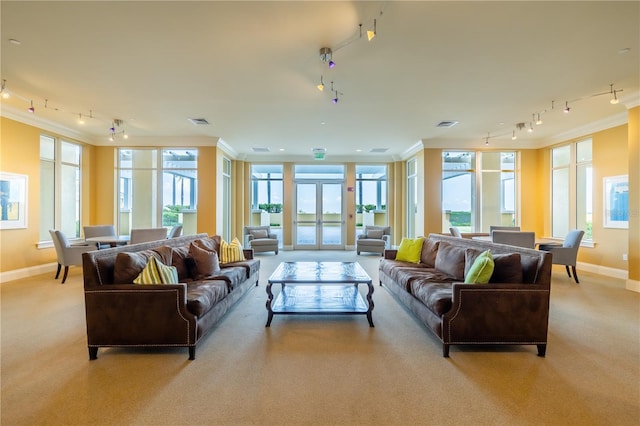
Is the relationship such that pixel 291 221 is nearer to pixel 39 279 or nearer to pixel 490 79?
pixel 39 279

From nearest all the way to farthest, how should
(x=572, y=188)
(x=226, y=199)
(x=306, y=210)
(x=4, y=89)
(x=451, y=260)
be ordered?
(x=451, y=260)
(x=4, y=89)
(x=572, y=188)
(x=226, y=199)
(x=306, y=210)

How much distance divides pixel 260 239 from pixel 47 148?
511cm

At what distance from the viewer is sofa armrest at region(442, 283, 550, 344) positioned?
261 cm

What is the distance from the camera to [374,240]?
8.73 metres

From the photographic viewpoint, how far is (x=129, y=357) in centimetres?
261

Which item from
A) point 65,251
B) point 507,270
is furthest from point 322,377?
point 65,251

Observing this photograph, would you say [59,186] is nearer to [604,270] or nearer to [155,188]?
[155,188]

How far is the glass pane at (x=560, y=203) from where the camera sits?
7.21 meters

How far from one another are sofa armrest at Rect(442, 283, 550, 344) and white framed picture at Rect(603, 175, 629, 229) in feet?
15.8

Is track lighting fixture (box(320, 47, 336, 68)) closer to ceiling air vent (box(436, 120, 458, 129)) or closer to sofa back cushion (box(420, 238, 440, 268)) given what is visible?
sofa back cushion (box(420, 238, 440, 268))

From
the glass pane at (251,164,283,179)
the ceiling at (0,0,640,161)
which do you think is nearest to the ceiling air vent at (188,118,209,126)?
the ceiling at (0,0,640,161)

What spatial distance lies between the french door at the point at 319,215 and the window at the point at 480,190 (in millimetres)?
3344

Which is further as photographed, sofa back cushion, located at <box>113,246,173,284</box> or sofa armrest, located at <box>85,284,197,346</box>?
sofa back cushion, located at <box>113,246,173,284</box>

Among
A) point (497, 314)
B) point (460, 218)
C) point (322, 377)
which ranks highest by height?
point (460, 218)
